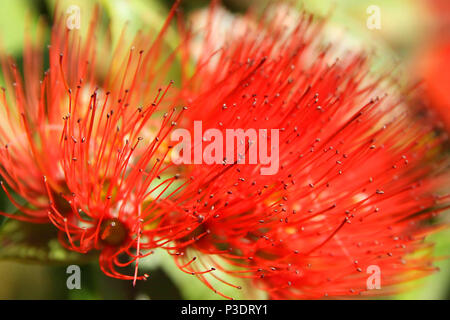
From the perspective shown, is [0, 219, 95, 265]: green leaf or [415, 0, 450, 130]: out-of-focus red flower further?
[415, 0, 450, 130]: out-of-focus red flower

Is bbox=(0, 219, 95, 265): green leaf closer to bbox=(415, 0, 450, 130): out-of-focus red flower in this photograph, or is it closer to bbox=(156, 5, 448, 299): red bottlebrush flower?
bbox=(156, 5, 448, 299): red bottlebrush flower

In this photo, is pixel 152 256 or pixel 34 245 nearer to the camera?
pixel 34 245

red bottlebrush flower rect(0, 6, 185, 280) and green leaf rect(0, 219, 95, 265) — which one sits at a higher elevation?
red bottlebrush flower rect(0, 6, 185, 280)

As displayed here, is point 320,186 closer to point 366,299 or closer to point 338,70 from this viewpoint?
point 338,70

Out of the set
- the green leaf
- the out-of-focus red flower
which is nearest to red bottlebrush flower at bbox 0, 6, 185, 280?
the green leaf

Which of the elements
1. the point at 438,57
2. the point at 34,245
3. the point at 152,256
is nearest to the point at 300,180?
the point at 152,256

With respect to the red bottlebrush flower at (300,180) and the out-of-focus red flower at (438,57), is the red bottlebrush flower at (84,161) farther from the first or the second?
the out-of-focus red flower at (438,57)

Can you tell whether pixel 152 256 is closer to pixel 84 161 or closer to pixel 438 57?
pixel 84 161
